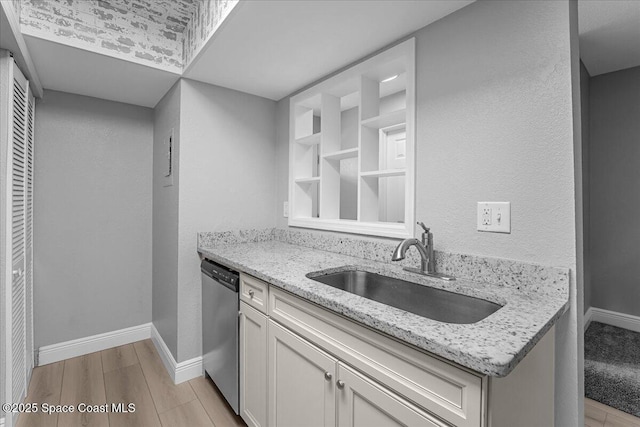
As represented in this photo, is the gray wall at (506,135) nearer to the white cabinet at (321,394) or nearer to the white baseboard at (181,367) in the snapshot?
the white cabinet at (321,394)

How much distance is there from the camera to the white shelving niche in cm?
156

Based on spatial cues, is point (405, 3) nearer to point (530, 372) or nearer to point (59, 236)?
point (530, 372)

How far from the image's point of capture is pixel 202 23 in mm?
1716

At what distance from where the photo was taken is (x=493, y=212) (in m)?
1.23

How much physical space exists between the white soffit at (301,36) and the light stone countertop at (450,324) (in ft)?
3.78

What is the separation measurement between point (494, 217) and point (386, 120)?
0.80 metres

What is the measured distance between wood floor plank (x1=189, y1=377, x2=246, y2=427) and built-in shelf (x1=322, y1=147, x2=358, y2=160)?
1.65 meters

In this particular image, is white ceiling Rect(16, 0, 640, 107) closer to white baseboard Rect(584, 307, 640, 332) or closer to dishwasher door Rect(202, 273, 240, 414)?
dishwasher door Rect(202, 273, 240, 414)

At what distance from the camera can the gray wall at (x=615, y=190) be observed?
7.69ft

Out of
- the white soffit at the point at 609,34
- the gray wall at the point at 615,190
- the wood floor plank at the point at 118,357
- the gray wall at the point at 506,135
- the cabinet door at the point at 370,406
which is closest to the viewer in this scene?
the cabinet door at the point at 370,406

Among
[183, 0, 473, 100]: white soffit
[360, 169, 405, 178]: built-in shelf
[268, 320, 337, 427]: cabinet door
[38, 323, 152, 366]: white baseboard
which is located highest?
[183, 0, 473, 100]: white soffit

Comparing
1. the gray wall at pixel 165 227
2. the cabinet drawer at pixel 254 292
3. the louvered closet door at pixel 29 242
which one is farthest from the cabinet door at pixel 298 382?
the louvered closet door at pixel 29 242

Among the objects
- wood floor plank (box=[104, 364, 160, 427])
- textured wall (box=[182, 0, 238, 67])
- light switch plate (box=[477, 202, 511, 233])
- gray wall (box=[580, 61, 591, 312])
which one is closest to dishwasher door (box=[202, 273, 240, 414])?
wood floor plank (box=[104, 364, 160, 427])

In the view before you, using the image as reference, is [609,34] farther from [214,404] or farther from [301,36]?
[214,404]
